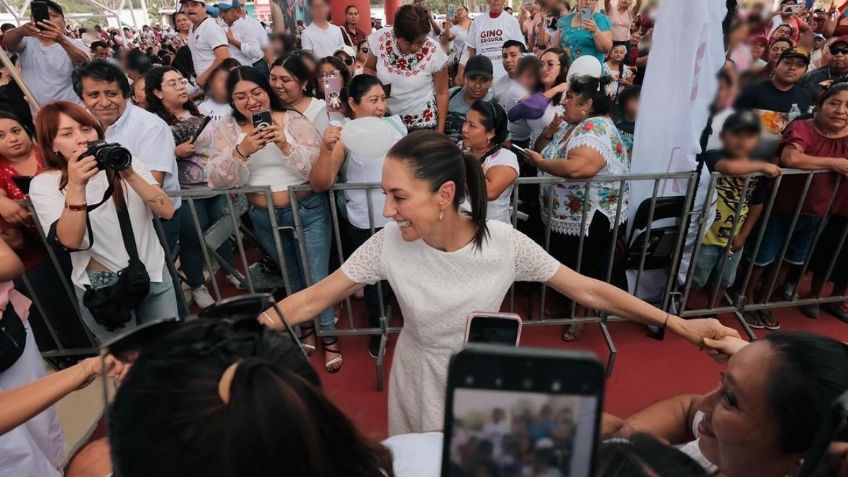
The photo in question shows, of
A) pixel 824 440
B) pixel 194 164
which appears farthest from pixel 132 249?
pixel 824 440

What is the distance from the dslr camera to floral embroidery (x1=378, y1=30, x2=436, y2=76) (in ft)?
8.46

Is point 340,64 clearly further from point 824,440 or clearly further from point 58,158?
point 824,440

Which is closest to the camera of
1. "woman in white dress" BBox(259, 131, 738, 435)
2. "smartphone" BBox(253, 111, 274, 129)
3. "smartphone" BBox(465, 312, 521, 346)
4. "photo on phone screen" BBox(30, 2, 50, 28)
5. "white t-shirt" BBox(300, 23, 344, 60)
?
"smartphone" BBox(465, 312, 521, 346)

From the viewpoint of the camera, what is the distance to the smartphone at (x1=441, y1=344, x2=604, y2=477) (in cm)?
55

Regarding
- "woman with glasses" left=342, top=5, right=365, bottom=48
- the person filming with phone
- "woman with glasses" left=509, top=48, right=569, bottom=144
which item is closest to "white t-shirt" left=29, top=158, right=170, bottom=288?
the person filming with phone

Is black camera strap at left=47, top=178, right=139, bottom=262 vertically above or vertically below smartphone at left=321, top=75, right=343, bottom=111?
below

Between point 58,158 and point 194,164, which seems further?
point 194,164

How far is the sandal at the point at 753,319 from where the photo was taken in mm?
3395

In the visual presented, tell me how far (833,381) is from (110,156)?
2.50 meters

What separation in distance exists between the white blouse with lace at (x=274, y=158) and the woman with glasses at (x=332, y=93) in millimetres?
310

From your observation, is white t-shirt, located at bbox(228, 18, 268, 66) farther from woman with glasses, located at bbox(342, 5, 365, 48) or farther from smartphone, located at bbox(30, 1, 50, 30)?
smartphone, located at bbox(30, 1, 50, 30)

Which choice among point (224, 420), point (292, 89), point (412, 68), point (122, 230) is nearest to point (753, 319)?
point (412, 68)

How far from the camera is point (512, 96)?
4473 millimetres

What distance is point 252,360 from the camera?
786 mm
